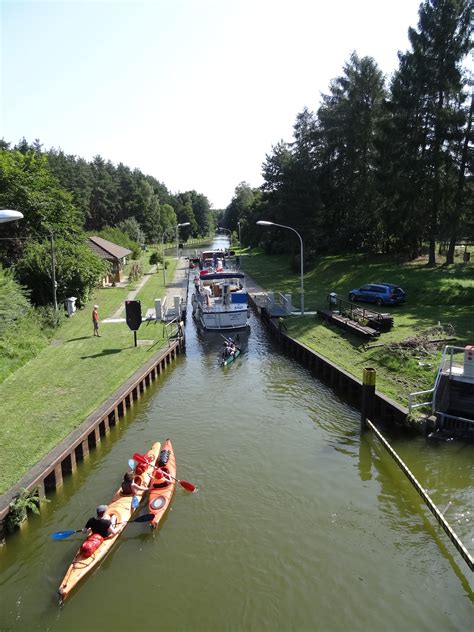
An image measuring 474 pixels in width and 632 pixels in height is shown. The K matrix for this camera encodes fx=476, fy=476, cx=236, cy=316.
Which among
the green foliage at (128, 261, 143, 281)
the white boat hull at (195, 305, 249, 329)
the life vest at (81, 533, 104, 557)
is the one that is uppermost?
the green foliage at (128, 261, 143, 281)

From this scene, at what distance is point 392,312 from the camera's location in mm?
31297

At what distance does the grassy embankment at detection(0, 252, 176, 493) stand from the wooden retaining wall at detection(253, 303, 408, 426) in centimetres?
781

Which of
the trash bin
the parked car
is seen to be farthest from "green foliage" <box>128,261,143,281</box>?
the parked car

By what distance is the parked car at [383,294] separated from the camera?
3322cm

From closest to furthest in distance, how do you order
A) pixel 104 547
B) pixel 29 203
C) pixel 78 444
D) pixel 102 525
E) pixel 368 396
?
pixel 104 547, pixel 102 525, pixel 78 444, pixel 368 396, pixel 29 203

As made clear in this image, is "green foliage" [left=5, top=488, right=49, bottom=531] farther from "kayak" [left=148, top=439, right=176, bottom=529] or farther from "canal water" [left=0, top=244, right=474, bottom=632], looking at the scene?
"kayak" [left=148, top=439, right=176, bottom=529]

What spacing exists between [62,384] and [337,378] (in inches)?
486

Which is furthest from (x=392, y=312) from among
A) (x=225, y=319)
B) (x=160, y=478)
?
(x=160, y=478)

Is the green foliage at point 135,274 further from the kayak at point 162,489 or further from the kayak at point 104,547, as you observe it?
the kayak at point 104,547

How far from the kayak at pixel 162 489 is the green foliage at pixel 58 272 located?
2058 cm

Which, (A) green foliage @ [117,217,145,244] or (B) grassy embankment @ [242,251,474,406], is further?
(A) green foliage @ [117,217,145,244]

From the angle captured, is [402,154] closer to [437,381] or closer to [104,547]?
[437,381]

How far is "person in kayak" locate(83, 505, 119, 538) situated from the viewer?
11.6 m

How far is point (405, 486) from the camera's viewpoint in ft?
46.8
